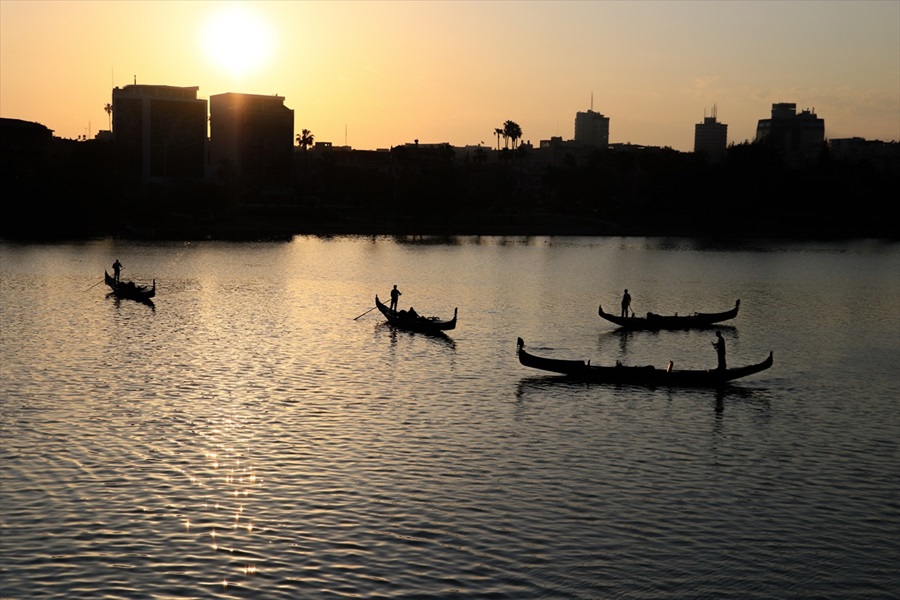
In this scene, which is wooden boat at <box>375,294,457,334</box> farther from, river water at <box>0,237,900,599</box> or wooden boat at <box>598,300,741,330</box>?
wooden boat at <box>598,300,741,330</box>

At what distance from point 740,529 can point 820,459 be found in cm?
813

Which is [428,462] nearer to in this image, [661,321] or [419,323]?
[419,323]

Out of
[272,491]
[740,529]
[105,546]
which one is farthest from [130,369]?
[740,529]

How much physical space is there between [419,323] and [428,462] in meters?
28.7

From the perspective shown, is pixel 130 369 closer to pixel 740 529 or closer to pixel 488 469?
pixel 488 469

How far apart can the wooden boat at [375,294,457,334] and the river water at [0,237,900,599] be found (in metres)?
2.31

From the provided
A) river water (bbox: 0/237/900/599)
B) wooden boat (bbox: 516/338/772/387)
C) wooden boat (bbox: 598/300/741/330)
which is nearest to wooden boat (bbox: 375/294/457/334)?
river water (bbox: 0/237/900/599)

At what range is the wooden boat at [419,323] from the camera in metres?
57.2

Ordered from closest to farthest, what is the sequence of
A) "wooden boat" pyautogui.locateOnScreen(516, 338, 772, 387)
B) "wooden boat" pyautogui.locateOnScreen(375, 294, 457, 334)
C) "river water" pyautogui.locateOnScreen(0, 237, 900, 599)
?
"river water" pyautogui.locateOnScreen(0, 237, 900, 599)
"wooden boat" pyautogui.locateOnScreen(516, 338, 772, 387)
"wooden boat" pyautogui.locateOnScreen(375, 294, 457, 334)

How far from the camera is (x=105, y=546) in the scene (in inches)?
880

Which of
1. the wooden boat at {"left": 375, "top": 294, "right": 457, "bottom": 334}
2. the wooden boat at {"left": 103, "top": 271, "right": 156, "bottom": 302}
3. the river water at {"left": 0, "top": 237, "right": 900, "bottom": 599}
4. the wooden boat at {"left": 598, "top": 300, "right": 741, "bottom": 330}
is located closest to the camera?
the river water at {"left": 0, "top": 237, "right": 900, "bottom": 599}

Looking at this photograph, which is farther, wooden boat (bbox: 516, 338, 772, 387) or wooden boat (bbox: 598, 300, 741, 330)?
wooden boat (bbox: 598, 300, 741, 330)

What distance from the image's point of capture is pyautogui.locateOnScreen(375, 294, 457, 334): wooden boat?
5722cm

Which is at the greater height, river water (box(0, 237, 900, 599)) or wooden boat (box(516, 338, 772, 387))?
wooden boat (box(516, 338, 772, 387))
